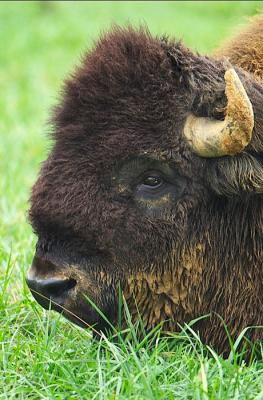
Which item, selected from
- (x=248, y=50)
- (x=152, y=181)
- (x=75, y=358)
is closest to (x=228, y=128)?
(x=152, y=181)

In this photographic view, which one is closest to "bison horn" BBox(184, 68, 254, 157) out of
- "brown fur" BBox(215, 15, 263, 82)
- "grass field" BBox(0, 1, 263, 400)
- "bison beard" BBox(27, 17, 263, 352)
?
"bison beard" BBox(27, 17, 263, 352)

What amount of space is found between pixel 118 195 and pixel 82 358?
88cm

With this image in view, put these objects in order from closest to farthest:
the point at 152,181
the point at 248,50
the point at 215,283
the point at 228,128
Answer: the point at 228,128, the point at 152,181, the point at 215,283, the point at 248,50

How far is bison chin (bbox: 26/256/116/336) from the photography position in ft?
14.8

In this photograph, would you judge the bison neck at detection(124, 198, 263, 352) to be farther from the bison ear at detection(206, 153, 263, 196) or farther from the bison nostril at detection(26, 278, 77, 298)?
the bison nostril at detection(26, 278, 77, 298)

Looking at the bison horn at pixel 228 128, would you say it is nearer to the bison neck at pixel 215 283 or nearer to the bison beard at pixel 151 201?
the bison beard at pixel 151 201

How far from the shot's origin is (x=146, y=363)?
4.23 metres

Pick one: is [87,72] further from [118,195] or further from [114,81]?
[118,195]

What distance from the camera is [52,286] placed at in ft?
14.8

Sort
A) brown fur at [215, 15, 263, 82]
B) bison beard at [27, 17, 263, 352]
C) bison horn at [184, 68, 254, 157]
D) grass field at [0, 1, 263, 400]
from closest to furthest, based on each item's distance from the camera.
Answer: grass field at [0, 1, 263, 400]
bison horn at [184, 68, 254, 157]
bison beard at [27, 17, 263, 352]
brown fur at [215, 15, 263, 82]

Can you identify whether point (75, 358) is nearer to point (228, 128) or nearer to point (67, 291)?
point (67, 291)

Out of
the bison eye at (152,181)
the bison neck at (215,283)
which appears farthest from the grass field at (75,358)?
the bison eye at (152,181)

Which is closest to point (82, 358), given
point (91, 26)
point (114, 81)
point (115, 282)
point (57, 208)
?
point (115, 282)

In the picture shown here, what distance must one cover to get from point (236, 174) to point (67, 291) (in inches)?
42.3
